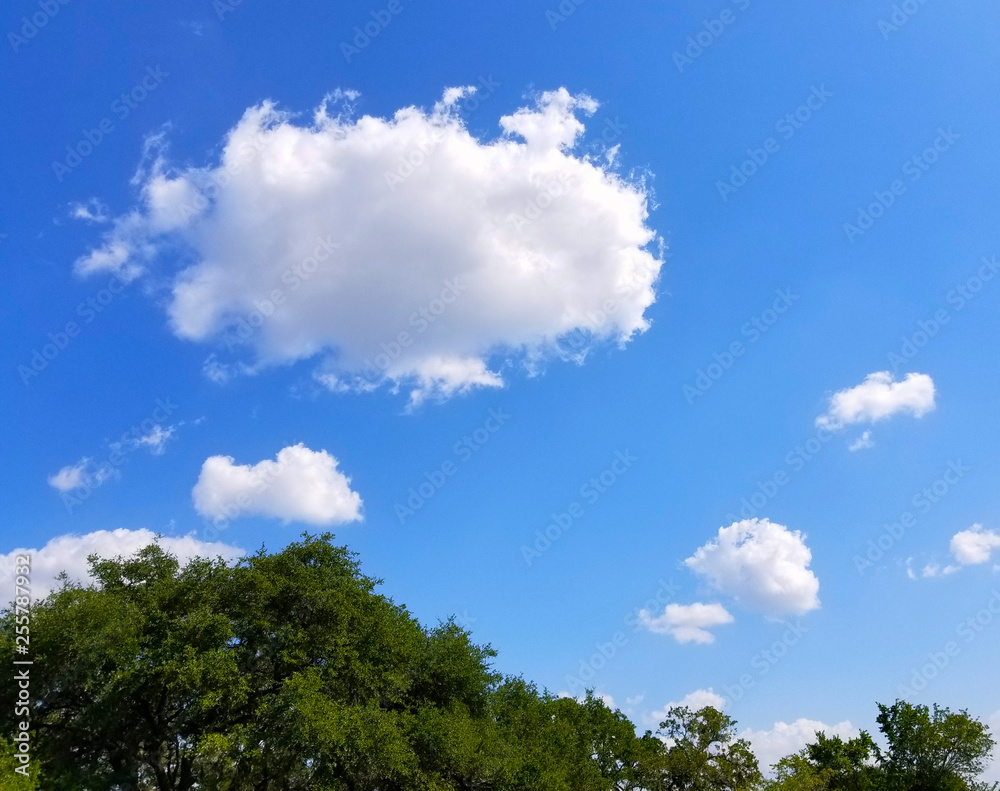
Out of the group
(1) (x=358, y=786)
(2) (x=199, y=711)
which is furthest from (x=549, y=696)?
(2) (x=199, y=711)

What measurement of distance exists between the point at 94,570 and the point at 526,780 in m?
25.1

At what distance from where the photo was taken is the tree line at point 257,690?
29859 mm

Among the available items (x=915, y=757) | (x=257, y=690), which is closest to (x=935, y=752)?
(x=915, y=757)

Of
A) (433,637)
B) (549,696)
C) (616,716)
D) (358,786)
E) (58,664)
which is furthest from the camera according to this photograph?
(616,716)

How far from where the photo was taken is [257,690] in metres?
34.2

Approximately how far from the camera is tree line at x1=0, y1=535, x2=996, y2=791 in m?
29.9

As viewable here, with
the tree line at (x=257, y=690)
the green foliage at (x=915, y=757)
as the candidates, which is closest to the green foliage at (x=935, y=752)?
the green foliage at (x=915, y=757)

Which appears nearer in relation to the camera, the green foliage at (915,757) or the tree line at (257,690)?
the tree line at (257,690)

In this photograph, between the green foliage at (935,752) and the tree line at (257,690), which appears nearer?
the tree line at (257,690)

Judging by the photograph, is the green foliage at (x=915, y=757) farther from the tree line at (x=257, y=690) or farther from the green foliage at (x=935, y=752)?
the tree line at (x=257, y=690)

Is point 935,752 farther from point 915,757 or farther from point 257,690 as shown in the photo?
point 257,690

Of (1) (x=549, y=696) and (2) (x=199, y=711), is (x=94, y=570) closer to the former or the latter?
(2) (x=199, y=711)

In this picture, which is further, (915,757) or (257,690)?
(915,757)

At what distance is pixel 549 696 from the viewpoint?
55.2m
